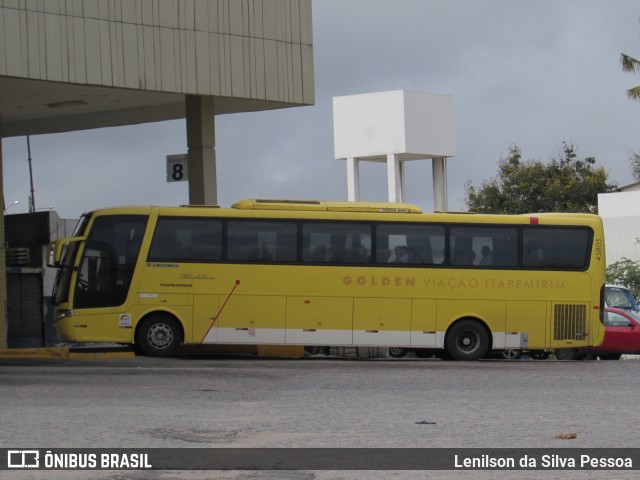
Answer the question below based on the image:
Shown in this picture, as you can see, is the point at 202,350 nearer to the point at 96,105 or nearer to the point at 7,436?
the point at 96,105

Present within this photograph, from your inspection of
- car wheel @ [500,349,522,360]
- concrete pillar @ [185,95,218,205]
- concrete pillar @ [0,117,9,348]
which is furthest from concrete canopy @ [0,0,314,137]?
car wheel @ [500,349,522,360]

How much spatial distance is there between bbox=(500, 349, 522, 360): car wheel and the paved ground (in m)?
5.19

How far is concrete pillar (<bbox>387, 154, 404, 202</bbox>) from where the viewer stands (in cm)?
4781

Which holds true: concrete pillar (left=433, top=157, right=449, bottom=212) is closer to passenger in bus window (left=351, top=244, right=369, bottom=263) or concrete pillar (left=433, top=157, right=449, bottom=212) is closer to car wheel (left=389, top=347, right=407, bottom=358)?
car wheel (left=389, top=347, right=407, bottom=358)

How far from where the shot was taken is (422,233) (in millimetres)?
25281

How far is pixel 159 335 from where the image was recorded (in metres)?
24.4

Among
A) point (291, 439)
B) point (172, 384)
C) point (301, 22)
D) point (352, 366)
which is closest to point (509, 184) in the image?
point (301, 22)

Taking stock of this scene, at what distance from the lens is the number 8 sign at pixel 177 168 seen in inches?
1112

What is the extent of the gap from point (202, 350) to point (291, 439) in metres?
14.1

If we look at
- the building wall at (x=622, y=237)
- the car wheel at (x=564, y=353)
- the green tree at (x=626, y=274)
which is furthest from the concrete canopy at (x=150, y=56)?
the building wall at (x=622, y=237)

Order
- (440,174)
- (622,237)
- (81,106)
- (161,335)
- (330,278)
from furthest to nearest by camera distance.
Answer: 1. (622,237)
2. (440,174)
3. (81,106)
4. (330,278)
5. (161,335)

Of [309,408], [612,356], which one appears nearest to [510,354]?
[612,356]

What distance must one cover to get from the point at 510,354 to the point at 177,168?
27.6 feet

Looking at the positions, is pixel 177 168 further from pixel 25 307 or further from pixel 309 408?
pixel 309 408
